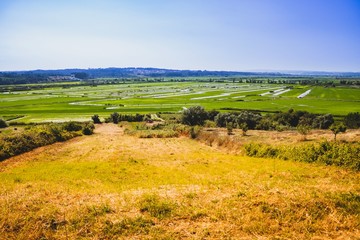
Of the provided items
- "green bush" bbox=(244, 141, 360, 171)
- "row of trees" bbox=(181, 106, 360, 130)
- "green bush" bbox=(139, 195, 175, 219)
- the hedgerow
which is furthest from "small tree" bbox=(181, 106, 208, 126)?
"green bush" bbox=(139, 195, 175, 219)

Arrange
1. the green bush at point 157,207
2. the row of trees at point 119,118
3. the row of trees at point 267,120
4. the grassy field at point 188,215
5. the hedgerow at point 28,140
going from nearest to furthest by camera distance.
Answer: the grassy field at point 188,215 → the green bush at point 157,207 → the hedgerow at point 28,140 → the row of trees at point 267,120 → the row of trees at point 119,118

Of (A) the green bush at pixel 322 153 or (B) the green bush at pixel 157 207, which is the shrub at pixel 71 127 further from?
(B) the green bush at pixel 157 207

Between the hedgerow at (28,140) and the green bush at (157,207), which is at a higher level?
the green bush at (157,207)

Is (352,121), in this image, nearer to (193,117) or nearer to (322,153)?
(193,117)

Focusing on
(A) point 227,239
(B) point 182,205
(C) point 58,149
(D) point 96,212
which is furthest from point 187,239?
(C) point 58,149

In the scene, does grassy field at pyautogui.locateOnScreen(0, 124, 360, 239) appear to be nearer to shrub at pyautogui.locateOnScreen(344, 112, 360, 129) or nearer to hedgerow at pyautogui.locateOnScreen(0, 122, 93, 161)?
hedgerow at pyautogui.locateOnScreen(0, 122, 93, 161)

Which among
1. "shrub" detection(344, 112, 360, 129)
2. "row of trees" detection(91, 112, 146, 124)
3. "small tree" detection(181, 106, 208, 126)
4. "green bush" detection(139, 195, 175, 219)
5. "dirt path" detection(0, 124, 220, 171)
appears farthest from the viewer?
"row of trees" detection(91, 112, 146, 124)

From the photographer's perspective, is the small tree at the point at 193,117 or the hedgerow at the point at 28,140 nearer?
the hedgerow at the point at 28,140

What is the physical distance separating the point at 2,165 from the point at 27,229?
83.3 ft

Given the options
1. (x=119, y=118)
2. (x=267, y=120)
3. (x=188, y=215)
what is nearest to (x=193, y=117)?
(x=267, y=120)

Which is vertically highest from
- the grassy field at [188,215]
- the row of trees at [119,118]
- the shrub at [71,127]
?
the grassy field at [188,215]

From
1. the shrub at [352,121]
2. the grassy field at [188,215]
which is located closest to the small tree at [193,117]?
the shrub at [352,121]

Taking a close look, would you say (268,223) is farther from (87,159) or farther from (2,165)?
(2,165)

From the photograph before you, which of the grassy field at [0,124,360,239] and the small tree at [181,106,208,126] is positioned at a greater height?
the grassy field at [0,124,360,239]
